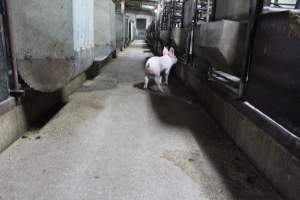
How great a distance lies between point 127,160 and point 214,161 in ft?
2.26

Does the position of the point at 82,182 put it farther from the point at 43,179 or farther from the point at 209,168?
the point at 209,168

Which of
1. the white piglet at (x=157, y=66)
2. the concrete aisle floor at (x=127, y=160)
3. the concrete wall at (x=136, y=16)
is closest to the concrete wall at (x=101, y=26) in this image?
the white piglet at (x=157, y=66)

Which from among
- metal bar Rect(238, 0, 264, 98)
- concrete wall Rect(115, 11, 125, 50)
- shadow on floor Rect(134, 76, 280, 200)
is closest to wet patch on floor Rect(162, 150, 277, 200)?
shadow on floor Rect(134, 76, 280, 200)

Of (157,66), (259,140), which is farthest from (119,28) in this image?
(259,140)

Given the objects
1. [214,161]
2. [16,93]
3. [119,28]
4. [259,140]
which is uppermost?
[119,28]

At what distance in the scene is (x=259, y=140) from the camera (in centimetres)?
183

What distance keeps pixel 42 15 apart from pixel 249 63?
6.12 feet

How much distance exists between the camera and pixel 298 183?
1.37 meters

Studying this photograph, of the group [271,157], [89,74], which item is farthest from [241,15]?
[89,74]

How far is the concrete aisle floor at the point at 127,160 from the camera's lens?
155 cm

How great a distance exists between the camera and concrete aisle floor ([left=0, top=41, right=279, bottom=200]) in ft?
5.09

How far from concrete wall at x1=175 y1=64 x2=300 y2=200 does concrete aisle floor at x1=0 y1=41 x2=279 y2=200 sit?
9 cm

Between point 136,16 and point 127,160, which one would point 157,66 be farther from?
point 136,16

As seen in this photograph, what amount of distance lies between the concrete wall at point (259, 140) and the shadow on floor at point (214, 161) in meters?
0.08
